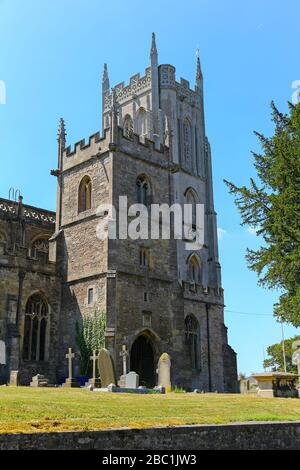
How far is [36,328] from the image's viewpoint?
26.5 m

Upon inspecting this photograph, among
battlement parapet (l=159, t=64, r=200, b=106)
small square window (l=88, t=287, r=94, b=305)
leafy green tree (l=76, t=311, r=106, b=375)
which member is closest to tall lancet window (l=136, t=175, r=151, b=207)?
small square window (l=88, t=287, r=94, b=305)

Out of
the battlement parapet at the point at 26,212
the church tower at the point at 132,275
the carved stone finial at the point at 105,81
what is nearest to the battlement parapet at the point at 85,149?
the church tower at the point at 132,275

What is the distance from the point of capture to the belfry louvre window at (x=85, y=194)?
1156 inches

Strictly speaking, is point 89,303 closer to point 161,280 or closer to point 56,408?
point 161,280

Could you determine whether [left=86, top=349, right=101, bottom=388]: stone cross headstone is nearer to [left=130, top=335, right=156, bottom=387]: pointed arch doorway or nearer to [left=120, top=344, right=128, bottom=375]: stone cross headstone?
[left=120, top=344, right=128, bottom=375]: stone cross headstone

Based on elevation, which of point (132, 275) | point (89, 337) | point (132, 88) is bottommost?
point (89, 337)

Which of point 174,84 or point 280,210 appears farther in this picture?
point 174,84

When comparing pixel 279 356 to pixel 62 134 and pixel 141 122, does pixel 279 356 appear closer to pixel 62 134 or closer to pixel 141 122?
pixel 141 122

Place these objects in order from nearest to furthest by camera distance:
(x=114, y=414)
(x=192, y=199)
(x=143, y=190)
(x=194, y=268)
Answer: (x=114, y=414), (x=143, y=190), (x=194, y=268), (x=192, y=199)

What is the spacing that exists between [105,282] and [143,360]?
451 centimetres

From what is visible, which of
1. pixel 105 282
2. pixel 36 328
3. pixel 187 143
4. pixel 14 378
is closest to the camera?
pixel 14 378

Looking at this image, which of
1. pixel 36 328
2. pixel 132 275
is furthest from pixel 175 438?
pixel 36 328

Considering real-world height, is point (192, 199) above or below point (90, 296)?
above
